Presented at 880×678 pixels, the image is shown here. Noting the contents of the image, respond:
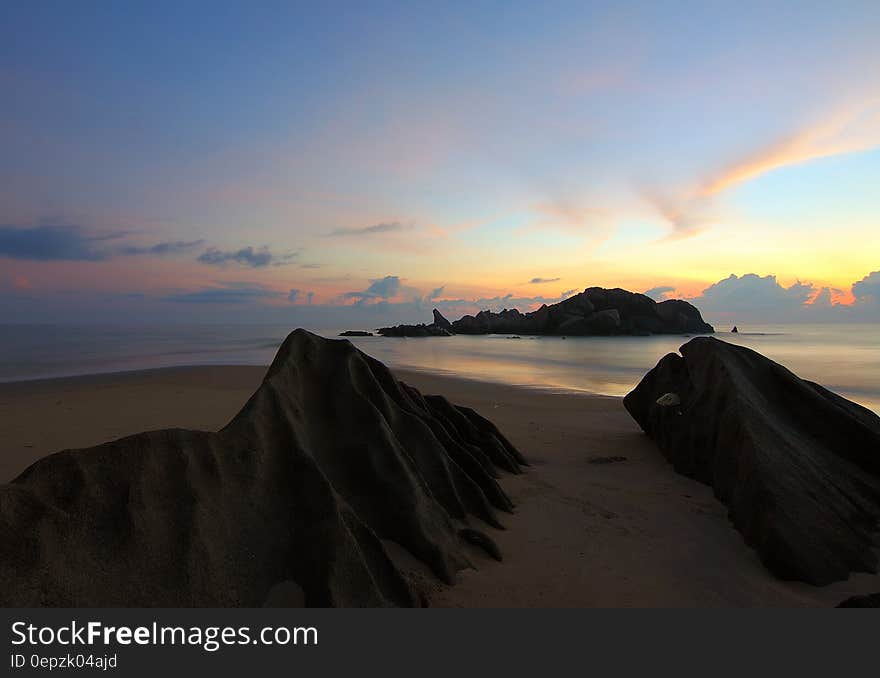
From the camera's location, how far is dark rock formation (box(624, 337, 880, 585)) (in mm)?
6023

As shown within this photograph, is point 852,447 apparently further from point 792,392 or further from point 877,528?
point 877,528

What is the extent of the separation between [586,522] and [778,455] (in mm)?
2853

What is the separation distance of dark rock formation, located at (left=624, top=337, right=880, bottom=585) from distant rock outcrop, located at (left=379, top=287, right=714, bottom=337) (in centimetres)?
9435

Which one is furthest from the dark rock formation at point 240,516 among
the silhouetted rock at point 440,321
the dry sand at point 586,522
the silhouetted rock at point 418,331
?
the silhouetted rock at point 440,321

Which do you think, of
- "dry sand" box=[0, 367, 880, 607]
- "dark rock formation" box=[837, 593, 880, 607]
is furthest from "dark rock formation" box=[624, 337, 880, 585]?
"dark rock formation" box=[837, 593, 880, 607]

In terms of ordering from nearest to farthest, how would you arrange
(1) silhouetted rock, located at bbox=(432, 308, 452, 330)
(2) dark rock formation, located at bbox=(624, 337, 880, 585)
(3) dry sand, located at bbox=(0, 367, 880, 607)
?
(3) dry sand, located at bbox=(0, 367, 880, 607), (2) dark rock formation, located at bbox=(624, 337, 880, 585), (1) silhouetted rock, located at bbox=(432, 308, 452, 330)

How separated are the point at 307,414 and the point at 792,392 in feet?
27.6

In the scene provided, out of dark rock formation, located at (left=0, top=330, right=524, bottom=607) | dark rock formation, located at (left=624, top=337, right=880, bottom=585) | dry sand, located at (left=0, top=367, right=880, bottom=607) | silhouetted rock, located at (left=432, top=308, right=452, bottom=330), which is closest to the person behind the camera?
dark rock formation, located at (left=0, top=330, right=524, bottom=607)

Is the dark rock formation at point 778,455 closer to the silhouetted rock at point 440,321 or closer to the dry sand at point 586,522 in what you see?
the dry sand at point 586,522

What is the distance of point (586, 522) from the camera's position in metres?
7.30

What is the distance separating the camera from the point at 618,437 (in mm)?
13094

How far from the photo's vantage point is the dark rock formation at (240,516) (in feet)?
11.2

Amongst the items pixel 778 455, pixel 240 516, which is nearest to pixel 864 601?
pixel 778 455

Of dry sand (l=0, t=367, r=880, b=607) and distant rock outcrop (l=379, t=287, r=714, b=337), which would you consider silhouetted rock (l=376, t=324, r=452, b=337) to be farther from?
dry sand (l=0, t=367, r=880, b=607)
